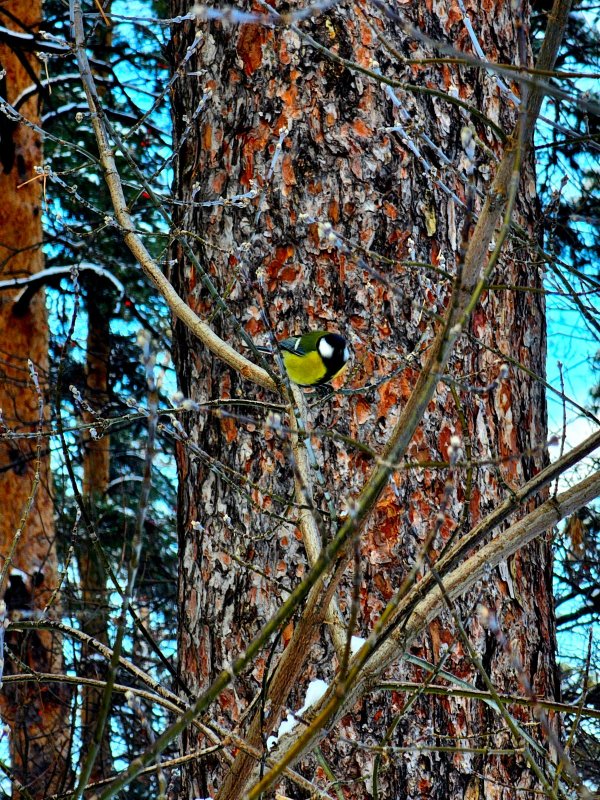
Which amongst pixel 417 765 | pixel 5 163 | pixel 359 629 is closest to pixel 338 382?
pixel 359 629

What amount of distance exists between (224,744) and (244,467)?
110 cm

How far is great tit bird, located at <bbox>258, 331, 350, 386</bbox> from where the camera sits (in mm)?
2578

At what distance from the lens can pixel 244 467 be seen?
253 centimetres

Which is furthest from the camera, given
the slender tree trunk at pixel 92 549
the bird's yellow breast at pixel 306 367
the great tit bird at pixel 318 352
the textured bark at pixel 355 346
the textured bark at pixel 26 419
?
the textured bark at pixel 26 419

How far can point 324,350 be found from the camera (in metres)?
2.71

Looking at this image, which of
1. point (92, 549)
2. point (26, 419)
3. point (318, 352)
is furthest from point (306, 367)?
point (26, 419)

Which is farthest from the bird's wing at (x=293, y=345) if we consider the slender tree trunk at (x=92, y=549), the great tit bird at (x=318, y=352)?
the slender tree trunk at (x=92, y=549)

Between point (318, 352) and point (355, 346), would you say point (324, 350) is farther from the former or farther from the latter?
point (355, 346)

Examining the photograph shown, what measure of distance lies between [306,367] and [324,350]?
284 mm

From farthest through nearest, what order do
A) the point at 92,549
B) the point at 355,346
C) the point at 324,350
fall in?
the point at 92,549
the point at 324,350
the point at 355,346

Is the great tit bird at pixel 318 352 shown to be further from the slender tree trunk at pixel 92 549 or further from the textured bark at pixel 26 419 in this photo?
the textured bark at pixel 26 419

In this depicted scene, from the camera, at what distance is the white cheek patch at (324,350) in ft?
8.71

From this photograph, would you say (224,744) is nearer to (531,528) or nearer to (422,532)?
(531,528)

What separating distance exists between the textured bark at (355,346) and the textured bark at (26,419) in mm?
3256
